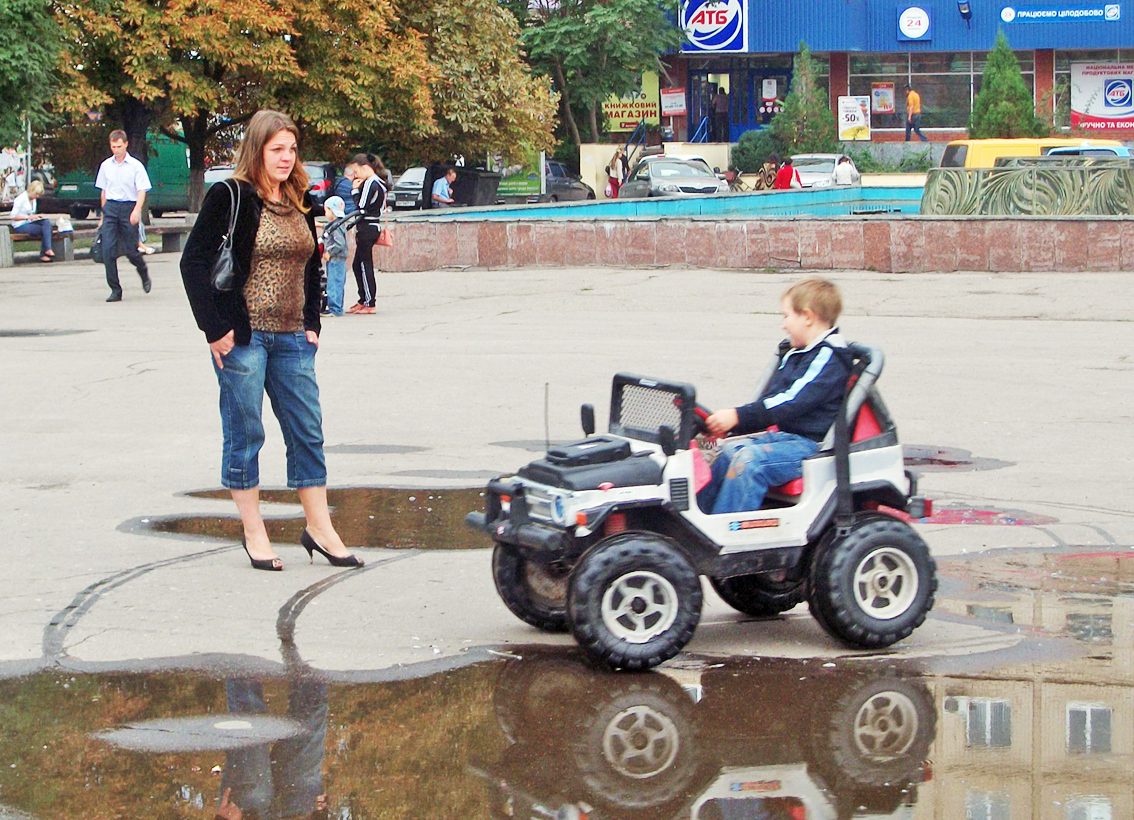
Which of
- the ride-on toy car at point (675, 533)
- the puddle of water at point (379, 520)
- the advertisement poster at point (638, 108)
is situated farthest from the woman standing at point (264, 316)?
the advertisement poster at point (638, 108)

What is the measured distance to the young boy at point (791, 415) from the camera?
5.21 meters

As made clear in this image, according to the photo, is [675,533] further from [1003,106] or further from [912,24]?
[912,24]

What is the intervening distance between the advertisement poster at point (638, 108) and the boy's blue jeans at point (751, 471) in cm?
5038

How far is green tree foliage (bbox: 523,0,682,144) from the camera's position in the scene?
48.4 meters

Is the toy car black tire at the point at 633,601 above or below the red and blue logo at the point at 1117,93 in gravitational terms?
below

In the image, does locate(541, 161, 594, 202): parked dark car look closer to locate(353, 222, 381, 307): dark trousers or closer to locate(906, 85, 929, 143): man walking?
locate(906, 85, 929, 143): man walking

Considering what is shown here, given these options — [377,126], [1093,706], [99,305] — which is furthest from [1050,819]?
[377,126]

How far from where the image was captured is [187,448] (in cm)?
912

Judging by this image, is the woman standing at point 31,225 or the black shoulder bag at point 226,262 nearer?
the black shoulder bag at point 226,262

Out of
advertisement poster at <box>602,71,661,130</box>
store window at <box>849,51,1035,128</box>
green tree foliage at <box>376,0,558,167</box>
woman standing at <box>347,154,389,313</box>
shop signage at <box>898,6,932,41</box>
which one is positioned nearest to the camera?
woman standing at <box>347,154,389,313</box>

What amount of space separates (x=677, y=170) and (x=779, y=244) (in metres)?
21.7

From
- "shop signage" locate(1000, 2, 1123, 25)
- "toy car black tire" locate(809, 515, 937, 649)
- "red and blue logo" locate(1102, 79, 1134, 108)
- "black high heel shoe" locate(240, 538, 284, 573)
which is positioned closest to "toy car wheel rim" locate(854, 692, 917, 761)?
"toy car black tire" locate(809, 515, 937, 649)

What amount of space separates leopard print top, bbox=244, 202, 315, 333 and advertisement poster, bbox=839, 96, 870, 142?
4765 cm

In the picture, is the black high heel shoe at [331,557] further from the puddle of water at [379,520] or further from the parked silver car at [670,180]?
the parked silver car at [670,180]
